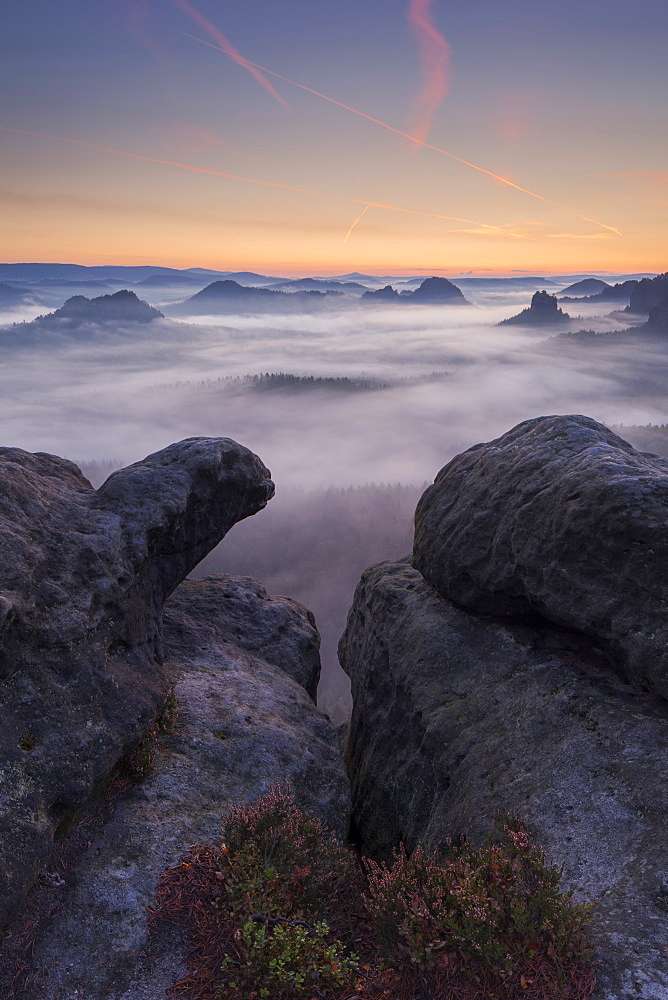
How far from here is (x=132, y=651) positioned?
12055 millimetres

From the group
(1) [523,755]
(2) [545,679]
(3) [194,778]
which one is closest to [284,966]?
(3) [194,778]

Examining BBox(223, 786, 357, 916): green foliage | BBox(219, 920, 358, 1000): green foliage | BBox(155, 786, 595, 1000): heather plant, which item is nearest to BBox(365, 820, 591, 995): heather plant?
BBox(155, 786, 595, 1000): heather plant

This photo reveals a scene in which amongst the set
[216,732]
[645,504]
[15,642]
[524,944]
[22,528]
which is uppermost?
[645,504]

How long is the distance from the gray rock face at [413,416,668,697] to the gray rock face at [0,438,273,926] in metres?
6.68

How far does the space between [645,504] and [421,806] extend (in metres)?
7.67

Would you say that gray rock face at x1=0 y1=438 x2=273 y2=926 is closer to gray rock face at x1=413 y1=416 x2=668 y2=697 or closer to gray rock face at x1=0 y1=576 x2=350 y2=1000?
gray rock face at x1=0 y1=576 x2=350 y2=1000

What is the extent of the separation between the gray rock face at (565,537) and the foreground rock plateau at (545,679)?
3cm

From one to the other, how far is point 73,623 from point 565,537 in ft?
29.6

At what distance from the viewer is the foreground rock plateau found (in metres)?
8.42

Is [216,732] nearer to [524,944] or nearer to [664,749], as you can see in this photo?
[524,944]

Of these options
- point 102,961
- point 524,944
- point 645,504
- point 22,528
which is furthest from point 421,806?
point 22,528

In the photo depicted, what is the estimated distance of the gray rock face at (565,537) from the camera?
1006 cm

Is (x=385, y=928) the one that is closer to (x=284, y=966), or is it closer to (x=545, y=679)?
(x=284, y=966)

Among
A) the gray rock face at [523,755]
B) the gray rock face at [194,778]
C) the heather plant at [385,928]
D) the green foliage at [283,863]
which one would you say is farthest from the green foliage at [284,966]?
the gray rock face at [523,755]
